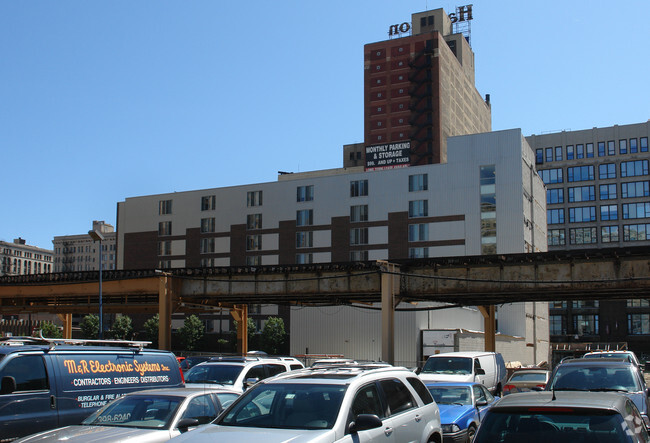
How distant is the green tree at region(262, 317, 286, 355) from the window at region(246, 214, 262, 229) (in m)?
14.7

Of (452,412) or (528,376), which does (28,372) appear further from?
(528,376)

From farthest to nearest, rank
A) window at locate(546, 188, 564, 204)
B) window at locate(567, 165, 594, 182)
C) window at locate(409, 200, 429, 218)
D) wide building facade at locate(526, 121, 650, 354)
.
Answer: window at locate(546, 188, 564, 204)
window at locate(567, 165, 594, 182)
wide building facade at locate(526, 121, 650, 354)
window at locate(409, 200, 429, 218)

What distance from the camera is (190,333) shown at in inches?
3162

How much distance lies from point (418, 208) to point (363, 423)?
234 feet

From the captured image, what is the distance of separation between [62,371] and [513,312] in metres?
67.0

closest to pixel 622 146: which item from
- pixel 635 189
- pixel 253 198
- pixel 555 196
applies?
pixel 635 189

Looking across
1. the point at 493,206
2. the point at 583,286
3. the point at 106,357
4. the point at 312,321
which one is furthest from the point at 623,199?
the point at 106,357

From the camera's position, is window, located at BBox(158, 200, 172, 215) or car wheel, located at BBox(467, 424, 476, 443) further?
window, located at BBox(158, 200, 172, 215)

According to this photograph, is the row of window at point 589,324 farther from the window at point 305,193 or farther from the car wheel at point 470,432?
the car wheel at point 470,432

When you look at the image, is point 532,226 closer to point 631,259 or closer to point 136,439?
point 631,259

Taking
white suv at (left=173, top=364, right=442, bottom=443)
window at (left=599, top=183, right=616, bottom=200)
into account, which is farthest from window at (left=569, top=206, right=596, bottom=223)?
white suv at (left=173, top=364, right=442, bottom=443)

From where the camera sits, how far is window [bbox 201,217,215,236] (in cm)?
8838

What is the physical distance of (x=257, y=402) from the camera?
8.35 metres

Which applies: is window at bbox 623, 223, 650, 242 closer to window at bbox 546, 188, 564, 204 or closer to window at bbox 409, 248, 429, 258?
window at bbox 546, 188, 564, 204
